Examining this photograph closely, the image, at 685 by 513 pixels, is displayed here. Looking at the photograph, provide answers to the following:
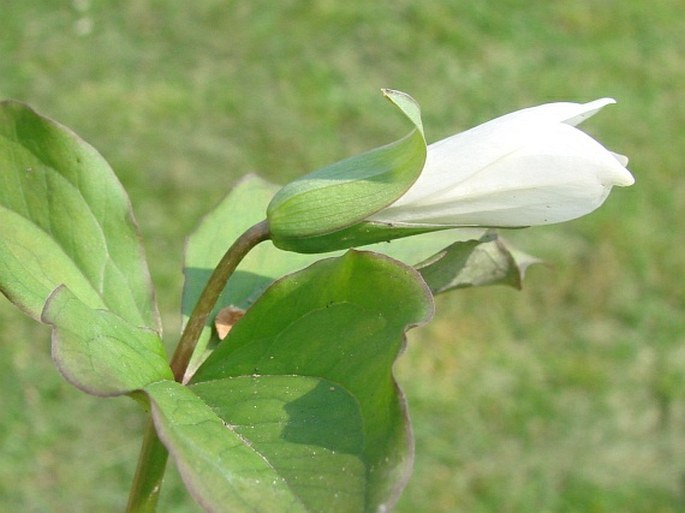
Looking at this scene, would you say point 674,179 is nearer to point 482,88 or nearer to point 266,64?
point 482,88

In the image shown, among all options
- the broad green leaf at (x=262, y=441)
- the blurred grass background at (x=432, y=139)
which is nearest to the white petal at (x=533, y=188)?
the broad green leaf at (x=262, y=441)

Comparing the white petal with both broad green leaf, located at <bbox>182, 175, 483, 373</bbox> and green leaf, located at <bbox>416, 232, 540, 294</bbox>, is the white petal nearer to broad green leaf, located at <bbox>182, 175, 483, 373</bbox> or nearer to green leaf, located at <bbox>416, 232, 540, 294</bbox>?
green leaf, located at <bbox>416, 232, 540, 294</bbox>

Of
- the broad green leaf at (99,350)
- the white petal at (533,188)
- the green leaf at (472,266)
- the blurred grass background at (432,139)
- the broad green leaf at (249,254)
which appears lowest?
the blurred grass background at (432,139)

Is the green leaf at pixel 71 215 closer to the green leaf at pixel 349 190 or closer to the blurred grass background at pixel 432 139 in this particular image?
the green leaf at pixel 349 190

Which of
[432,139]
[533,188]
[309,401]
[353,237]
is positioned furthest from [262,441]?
[432,139]

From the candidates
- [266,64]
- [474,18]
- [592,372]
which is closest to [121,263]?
[592,372]

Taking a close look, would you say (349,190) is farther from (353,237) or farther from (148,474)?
(148,474)
